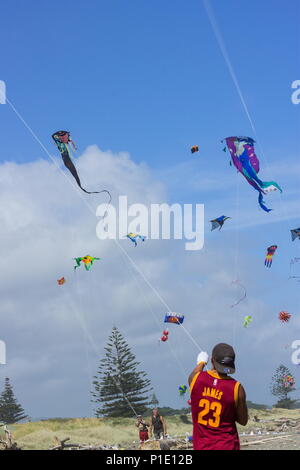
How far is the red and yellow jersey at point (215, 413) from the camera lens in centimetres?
643

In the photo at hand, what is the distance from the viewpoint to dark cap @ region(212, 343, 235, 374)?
6406mm

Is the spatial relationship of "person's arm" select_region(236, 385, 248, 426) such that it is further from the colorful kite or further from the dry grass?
the colorful kite

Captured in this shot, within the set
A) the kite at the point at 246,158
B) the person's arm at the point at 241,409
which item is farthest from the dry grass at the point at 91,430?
the person's arm at the point at 241,409

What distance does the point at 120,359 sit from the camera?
63406 millimetres

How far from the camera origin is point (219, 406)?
21.1ft

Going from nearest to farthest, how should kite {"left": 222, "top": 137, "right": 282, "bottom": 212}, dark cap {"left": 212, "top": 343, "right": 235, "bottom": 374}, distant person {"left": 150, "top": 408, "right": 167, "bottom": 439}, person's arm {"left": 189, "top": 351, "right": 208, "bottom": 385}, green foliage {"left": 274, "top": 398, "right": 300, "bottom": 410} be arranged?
dark cap {"left": 212, "top": 343, "right": 235, "bottom": 374} < person's arm {"left": 189, "top": 351, "right": 208, "bottom": 385} < distant person {"left": 150, "top": 408, "right": 167, "bottom": 439} < kite {"left": 222, "top": 137, "right": 282, "bottom": 212} < green foliage {"left": 274, "top": 398, "right": 300, "bottom": 410}

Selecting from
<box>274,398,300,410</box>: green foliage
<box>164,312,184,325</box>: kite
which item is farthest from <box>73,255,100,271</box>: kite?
<box>274,398,300,410</box>: green foliage

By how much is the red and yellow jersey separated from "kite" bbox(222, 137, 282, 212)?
21987 mm

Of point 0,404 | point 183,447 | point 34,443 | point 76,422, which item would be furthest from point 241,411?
point 0,404
